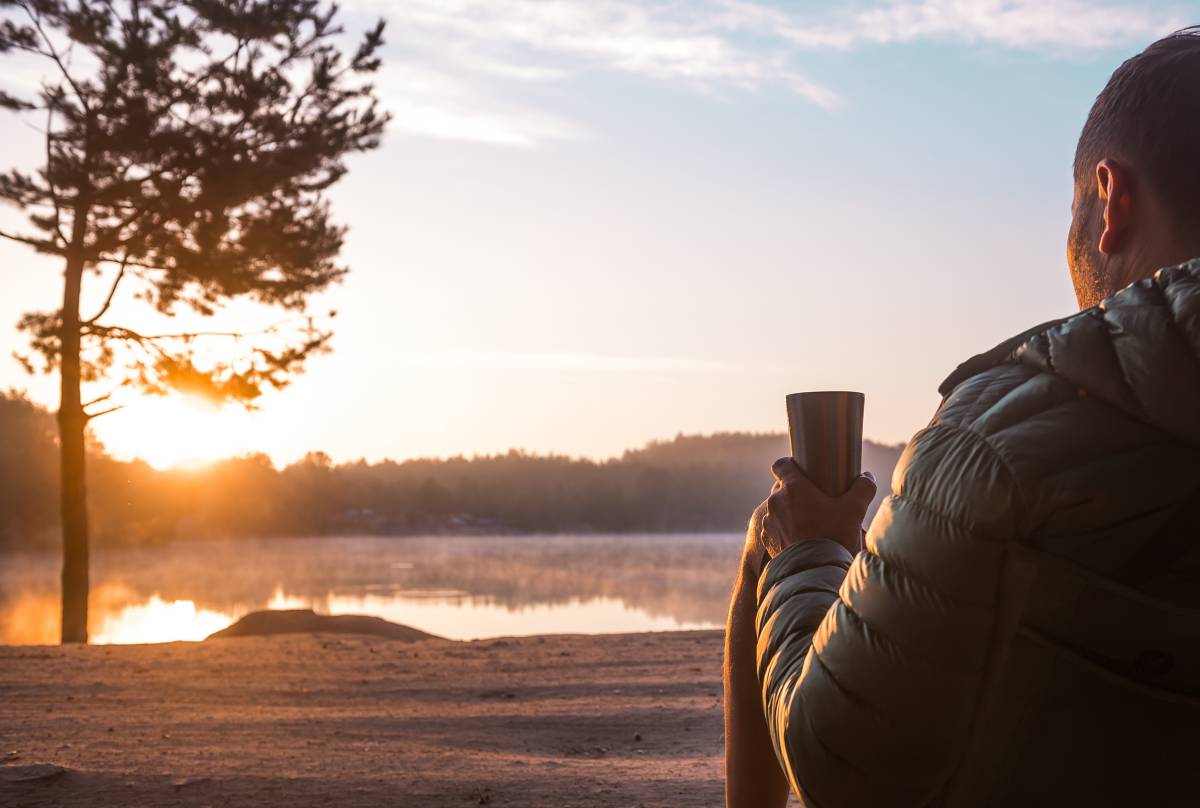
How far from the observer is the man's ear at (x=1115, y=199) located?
1.27 metres

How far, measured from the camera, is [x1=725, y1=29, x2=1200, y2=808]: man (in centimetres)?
100

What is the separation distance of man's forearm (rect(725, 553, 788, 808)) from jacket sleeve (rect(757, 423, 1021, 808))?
641 mm

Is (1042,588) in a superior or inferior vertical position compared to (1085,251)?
inferior

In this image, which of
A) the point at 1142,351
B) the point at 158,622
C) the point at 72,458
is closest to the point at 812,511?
the point at 1142,351

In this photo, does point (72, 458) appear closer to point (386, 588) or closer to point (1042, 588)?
point (386, 588)

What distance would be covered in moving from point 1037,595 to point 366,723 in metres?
4.26

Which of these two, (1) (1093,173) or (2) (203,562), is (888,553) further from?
(2) (203,562)

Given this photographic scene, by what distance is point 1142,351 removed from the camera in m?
1.00

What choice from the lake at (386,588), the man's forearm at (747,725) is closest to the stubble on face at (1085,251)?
the man's forearm at (747,725)

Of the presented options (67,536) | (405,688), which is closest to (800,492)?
(405,688)

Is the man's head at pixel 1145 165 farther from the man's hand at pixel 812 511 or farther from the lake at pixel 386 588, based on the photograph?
the lake at pixel 386 588

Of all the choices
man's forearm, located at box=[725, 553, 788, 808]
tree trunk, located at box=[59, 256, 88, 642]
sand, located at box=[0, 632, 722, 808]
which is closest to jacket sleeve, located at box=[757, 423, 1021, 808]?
man's forearm, located at box=[725, 553, 788, 808]

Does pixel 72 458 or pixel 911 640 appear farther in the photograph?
pixel 72 458

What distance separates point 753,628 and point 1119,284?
2.82ft
